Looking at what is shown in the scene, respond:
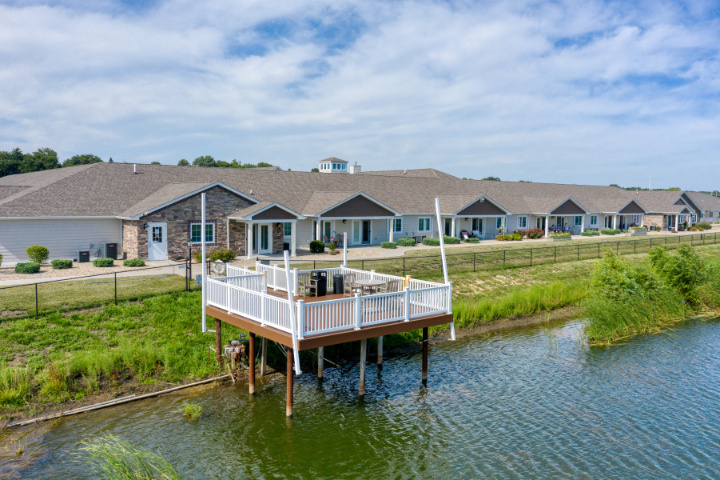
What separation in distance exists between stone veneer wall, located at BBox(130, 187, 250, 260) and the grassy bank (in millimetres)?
21364

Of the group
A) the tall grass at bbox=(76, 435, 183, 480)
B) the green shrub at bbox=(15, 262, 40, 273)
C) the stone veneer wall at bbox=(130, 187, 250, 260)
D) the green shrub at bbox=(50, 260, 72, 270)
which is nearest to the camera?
the tall grass at bbox=(76, 435, 183, 480)

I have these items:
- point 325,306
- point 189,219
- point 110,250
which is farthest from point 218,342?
point 110,250

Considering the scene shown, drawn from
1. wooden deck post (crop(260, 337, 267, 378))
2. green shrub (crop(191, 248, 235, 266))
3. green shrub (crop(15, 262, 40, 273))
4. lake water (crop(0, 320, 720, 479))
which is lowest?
lake water (crop(0, 320, 720, 479))

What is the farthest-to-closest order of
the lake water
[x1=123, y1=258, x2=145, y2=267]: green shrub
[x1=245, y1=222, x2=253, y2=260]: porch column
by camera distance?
[x1=245, y1=222, x2=253, y2=260]: porch column < [x1=123, y1=258, x2=145, y2=267]: green shrub < the lake water

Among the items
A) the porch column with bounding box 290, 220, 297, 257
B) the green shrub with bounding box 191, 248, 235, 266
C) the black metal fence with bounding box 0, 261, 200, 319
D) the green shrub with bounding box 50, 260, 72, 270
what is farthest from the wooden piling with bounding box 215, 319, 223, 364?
the porch column with bounding box 290, 220, 297, 257

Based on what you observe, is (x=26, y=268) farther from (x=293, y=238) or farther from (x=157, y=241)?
(x=293, y=238)

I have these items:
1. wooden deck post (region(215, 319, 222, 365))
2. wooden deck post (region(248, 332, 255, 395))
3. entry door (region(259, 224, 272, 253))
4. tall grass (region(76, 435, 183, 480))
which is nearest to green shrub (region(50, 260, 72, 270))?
entry door (region(259, 224, 272, 253))

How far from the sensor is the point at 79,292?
2066 cm

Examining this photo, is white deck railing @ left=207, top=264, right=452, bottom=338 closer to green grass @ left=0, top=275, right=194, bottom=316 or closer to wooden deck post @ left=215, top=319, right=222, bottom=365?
wooden deck post @ left=215, top=319, right=222, bottom=365

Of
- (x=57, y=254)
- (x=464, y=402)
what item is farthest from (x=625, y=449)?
(x=57, y=254)

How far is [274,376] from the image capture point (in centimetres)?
1742

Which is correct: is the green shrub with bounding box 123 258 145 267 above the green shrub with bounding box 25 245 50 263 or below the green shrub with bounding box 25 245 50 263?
below

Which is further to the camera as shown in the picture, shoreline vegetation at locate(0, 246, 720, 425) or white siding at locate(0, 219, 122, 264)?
white siding at locate(0, 219, 122, 264)

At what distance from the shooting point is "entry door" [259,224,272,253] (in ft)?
113
